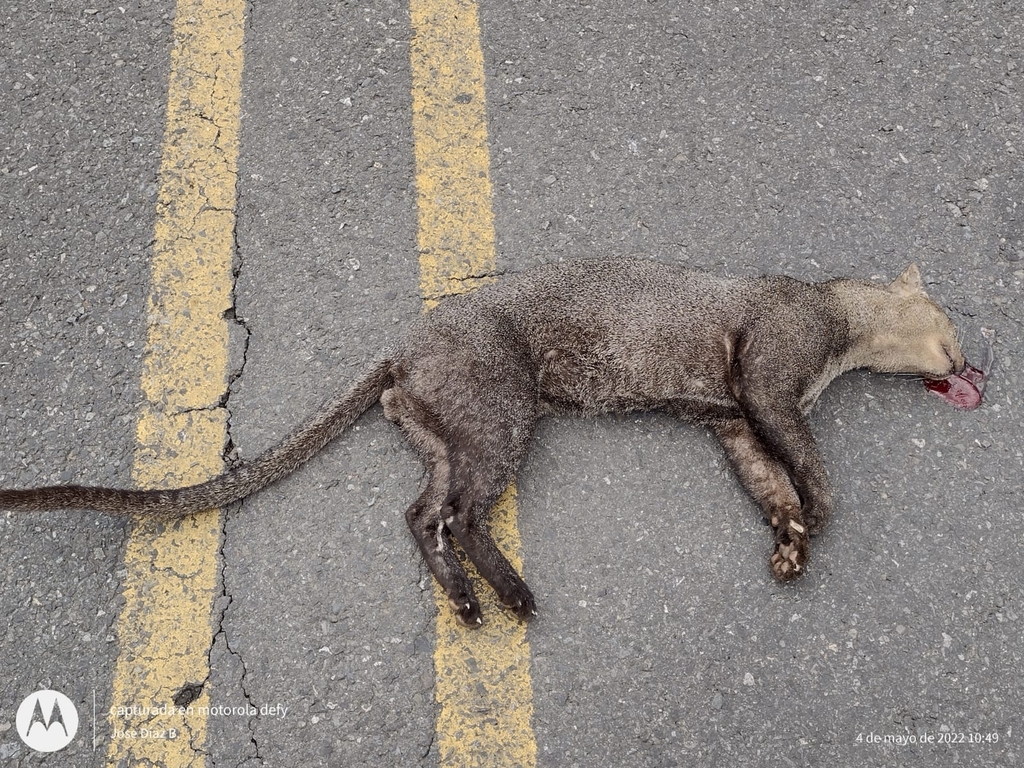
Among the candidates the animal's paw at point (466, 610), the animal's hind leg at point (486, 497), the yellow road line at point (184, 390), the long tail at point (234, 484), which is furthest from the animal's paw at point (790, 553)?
the yellow road line at point (184, 390)

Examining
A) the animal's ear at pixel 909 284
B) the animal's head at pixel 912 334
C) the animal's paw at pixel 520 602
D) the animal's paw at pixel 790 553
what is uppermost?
the animal's ear at pixel 909 284

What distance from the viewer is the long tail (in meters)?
2.91

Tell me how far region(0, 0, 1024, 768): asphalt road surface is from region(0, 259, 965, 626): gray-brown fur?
4.4 inches

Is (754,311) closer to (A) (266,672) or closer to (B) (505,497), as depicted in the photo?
(B) (505,497)

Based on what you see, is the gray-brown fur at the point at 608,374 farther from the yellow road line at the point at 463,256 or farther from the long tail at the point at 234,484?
the yellow road line at the point at 463,256

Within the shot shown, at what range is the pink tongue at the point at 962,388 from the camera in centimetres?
356

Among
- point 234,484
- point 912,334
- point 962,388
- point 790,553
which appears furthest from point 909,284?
point 234,484

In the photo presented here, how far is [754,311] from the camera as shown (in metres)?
3.51

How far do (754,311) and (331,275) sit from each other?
5.76 feet

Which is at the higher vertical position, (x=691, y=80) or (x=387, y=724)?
(x=691, y=80)

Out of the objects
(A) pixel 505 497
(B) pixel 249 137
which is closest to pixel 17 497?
(A) pixel 505 497

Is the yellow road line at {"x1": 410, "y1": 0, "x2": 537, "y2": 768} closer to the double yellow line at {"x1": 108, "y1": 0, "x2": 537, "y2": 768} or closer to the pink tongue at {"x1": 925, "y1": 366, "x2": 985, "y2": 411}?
the double yellow line at {"x1": 108, "y1": 0, "x2": 537, "y2": 768}

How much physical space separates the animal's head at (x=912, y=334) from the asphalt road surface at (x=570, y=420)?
0.11 metres

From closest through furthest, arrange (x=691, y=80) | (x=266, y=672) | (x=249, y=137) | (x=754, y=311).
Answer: (x=266, y=672) → (x=754, y=311) → (x=249, y=137) → (x=691, y=80)
